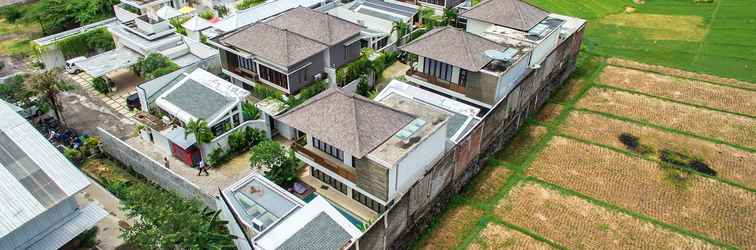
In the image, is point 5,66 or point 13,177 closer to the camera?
point 13,177

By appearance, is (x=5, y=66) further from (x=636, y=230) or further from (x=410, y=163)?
(x=636, y=230)

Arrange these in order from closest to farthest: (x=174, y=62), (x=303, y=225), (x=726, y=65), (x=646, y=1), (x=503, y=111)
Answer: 1. (x=303, y=225)
2. (x=503, y=111)
3. (x=174, y=62)
4. (x=726, y=65)
5. (x=646, y=1)

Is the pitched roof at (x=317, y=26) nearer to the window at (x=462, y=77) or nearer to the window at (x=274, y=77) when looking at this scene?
the window at (x=274, y=77)

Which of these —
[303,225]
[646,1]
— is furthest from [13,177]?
[646,1]

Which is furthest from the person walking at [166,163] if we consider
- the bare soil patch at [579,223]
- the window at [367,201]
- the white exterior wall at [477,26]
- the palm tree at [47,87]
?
the white exterior wall at [477,26]

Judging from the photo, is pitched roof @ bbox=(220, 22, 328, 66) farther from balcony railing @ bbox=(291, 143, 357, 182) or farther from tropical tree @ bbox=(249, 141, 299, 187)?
balcony railing @ bbox=(291, 143, 357, 182)

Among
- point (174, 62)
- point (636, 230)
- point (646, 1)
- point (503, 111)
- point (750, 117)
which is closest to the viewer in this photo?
point (636, 230)

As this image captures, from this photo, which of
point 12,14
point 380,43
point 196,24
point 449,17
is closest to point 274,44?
point 196,24
